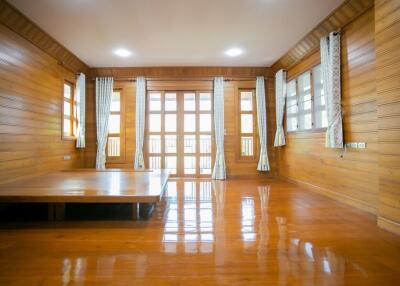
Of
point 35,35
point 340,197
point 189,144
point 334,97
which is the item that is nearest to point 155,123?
point 189,144

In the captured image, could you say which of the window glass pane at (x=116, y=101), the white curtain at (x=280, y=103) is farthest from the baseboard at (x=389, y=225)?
the window glass pane at (x=116, y=101)

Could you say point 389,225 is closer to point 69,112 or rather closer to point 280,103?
point 280,103

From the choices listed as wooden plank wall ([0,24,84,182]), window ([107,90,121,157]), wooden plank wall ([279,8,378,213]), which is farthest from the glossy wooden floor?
window ([107,90,121,157])

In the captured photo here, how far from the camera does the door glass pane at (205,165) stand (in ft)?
19.5

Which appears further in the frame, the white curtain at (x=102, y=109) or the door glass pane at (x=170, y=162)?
the door glass pane at (x=170, y=162)

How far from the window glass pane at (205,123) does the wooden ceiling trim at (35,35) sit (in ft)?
9.51

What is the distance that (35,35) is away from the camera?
3.76m

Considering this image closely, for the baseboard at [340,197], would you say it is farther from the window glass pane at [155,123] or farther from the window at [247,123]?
the window glass pane at [155,123]

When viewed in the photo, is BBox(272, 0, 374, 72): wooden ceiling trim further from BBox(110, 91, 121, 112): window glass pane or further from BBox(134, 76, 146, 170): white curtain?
Result: BBox(110, 91, 121, 112): window glass pane

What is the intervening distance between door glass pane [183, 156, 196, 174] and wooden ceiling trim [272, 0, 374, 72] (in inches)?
115

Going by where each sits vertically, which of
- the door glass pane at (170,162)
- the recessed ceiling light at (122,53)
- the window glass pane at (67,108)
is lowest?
the door glass pane at (170,162)

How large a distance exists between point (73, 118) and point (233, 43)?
3.65m

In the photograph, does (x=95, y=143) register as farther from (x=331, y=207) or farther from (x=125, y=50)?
(x=331, y=207)

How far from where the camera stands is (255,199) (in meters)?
3.61
